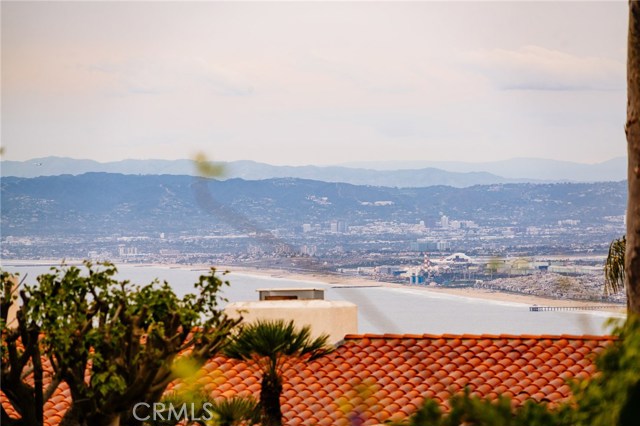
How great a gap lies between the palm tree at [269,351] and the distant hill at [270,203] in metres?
14.9

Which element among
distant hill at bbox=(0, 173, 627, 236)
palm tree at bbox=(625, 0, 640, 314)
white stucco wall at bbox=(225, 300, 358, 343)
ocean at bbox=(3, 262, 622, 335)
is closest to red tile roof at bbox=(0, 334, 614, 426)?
white stucco wall at bbox=(225, 300, 358, 343)

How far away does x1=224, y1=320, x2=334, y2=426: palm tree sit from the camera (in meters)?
13.1

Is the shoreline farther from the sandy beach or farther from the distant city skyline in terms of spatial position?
the distant city skyline

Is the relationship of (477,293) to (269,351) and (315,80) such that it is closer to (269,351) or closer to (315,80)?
(269,351)

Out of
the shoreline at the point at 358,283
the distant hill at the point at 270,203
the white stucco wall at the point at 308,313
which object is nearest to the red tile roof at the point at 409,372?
the white stucco wall at the point at 308,313

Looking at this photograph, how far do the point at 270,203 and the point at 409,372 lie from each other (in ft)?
48.3

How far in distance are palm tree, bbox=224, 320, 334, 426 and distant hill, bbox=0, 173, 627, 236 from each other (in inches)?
588

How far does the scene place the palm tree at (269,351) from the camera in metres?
13.1

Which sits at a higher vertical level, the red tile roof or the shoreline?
the shoreline

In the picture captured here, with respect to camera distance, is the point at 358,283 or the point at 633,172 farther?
the point at 358,283

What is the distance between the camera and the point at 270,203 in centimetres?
3059

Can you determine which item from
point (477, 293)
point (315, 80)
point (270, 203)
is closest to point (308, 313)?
point (477, 293)

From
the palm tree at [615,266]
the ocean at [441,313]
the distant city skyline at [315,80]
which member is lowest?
the ocean at [441,313]

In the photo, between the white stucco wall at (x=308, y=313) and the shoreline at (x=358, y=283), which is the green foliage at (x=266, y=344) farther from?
the white stucco wall at (x=308, y=313)
